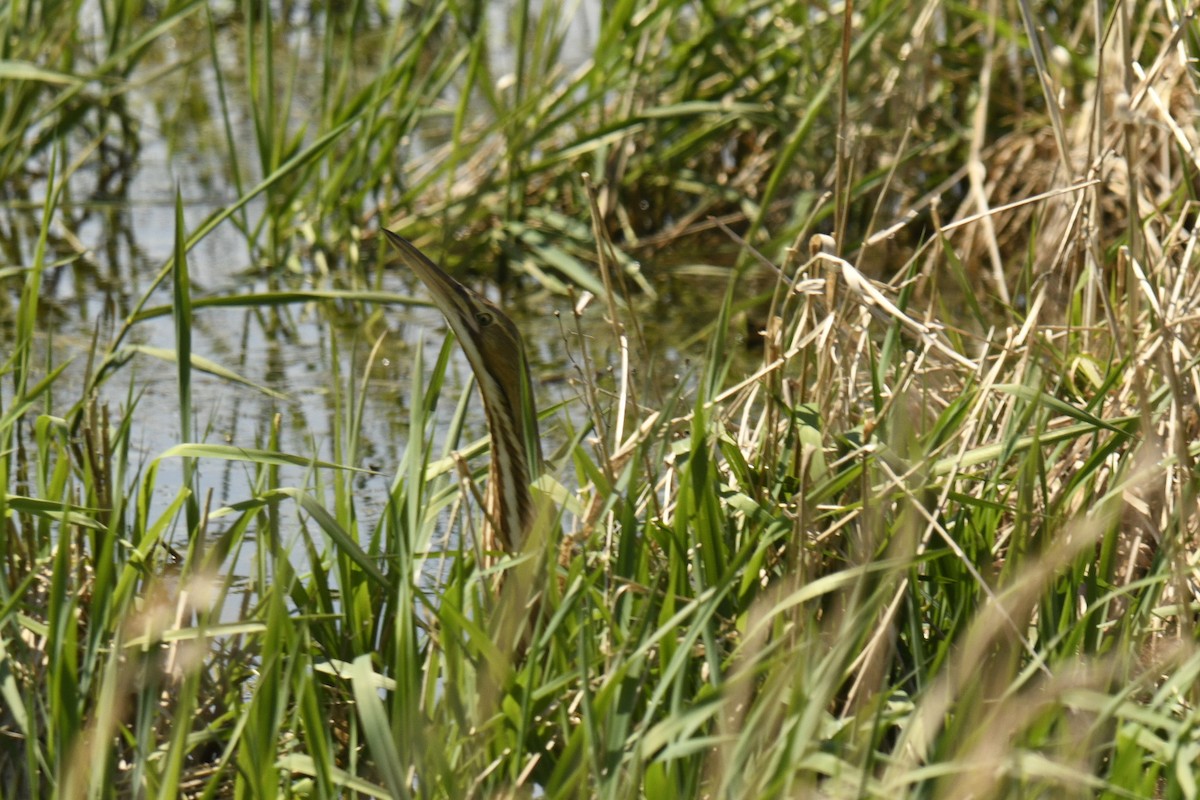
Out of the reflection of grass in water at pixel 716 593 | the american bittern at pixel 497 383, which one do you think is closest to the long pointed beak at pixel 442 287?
the american bittern at pixel 497 383

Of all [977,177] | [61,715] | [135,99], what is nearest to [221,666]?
[61,715]

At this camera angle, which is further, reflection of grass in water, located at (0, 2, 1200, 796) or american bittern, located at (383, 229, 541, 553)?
american bittern, located at (383, 229, 541, 553)

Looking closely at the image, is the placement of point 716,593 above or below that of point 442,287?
below

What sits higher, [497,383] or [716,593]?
[497,383]

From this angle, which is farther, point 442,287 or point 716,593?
point 442,287

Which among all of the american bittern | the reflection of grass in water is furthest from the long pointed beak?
the reflection of grass in water

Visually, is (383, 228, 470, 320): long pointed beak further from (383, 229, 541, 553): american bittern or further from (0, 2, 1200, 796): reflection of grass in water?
(0, 2, 1200, 796): reflection of grass in water

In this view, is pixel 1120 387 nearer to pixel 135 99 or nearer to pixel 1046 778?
pixel 1046 778

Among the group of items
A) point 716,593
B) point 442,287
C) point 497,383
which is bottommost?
point 716,593

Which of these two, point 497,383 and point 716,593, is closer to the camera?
point 716,593

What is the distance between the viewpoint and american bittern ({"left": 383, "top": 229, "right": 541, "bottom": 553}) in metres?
2.76

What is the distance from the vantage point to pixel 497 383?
2816 millimetres

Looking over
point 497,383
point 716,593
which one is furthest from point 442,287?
point 716,593

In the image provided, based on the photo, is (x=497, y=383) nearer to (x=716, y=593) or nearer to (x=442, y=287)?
(x=442, y=287)
